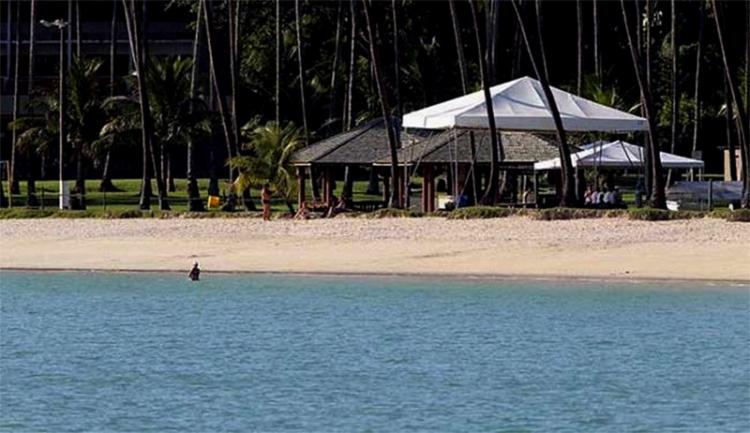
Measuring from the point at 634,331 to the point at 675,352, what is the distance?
2487 mm

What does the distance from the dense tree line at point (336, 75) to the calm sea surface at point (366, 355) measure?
14.6 meters

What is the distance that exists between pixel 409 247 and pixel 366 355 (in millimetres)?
11481

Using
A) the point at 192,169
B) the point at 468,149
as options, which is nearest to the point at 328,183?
the point at 468,149

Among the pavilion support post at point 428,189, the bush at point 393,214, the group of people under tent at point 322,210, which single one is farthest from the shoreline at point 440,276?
the pavilion support post at point 428,189

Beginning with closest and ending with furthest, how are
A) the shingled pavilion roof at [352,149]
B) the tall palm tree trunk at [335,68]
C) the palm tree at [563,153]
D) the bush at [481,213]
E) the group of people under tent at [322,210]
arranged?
1. the bush at [481,213]
2. the palm tree at [563,153]
3. the group of people under tent at [322,210]
4. the shingled pavilion roof at [352,149]
5. the tall palm tree trunk at [335,68]

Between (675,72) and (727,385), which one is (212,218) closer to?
(675,72)

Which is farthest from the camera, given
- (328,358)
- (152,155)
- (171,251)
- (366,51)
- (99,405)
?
(366,51)

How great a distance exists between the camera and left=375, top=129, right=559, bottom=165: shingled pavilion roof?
48500mm

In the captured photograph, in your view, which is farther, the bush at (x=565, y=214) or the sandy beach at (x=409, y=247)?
the bush at (x=565, y=214)

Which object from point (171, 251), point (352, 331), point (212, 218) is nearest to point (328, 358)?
point (352, 331)

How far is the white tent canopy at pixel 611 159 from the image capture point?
156 ft

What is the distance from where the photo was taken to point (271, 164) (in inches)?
1918

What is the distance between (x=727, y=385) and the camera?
80.0 feet

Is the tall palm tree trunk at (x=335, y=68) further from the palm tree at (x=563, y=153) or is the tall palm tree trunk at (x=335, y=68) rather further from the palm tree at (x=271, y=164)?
the palm tree at (x=563, y=153)
